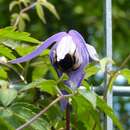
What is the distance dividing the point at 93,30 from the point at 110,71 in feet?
9.38

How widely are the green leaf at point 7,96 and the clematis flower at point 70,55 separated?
0.05 metres

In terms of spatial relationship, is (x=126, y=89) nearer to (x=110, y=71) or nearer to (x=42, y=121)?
(x=110, y=71)

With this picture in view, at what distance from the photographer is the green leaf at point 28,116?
29.9 inches

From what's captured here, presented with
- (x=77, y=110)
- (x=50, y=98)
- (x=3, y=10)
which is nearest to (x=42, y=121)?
(x=77, y=110)

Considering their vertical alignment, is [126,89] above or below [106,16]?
below

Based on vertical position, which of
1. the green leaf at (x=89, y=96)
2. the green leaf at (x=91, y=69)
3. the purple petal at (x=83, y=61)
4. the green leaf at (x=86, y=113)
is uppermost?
the purple petal at (x=83, y=61)

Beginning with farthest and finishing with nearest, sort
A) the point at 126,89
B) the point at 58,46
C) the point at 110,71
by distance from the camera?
the point at 126,89, the point at 110,71, the point at 58,46

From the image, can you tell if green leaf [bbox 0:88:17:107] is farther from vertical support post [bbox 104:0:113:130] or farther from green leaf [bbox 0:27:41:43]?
vertical support post [bbox 104:0:113:130]

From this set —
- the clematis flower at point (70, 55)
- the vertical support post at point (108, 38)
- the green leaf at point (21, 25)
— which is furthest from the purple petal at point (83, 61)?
the green leaf at point (21, 25)

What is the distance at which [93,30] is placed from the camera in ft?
12.1

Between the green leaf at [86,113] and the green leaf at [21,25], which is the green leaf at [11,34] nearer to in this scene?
the green leaf at [86,113]

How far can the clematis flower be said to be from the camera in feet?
2.38

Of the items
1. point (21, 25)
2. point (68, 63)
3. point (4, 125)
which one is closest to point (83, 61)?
point (68, 63)

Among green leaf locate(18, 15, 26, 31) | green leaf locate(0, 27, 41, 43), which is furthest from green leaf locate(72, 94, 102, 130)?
green leaf locate(18, 15, 26, 31)
